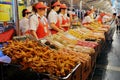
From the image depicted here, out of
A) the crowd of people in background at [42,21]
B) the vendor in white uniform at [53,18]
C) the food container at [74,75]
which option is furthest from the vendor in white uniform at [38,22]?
the food container at [74,75]

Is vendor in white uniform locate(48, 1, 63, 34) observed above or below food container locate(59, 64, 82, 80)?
above

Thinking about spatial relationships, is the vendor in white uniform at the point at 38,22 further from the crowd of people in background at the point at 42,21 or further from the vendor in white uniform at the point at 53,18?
the vendor in white uniform at the point at 53,18

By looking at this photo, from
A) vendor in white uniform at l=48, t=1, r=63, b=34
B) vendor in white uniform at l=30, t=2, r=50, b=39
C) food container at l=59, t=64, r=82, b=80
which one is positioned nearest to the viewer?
food container at l=59, t=64, r=82, b=80

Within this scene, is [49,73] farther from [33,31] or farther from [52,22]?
[52,22]

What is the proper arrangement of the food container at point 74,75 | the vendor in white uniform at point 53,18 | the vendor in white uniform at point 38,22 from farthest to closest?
the vendor in white uniform at point 53,18 < the vendor in white uniform at point 38,22 < the food container at point 74,75

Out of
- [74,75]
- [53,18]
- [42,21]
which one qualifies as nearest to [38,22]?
[42,21]

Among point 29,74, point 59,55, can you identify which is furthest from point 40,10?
point 29,74

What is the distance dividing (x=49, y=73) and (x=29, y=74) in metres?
0.34

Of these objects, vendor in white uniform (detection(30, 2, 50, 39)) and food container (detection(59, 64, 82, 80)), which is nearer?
food container (detection(59, 64, 82, 80))

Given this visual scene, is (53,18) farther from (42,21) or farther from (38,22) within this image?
(38,22)

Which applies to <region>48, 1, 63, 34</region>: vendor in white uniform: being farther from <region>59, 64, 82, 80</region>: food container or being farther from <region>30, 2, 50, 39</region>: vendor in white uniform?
<region>59, 64, 82, 80</region>: food container

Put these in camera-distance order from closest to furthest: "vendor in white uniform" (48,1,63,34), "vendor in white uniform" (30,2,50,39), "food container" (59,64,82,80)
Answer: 1. "food container" (59,64,82,80)
2. "vendor in white uniform" (30,2,50,39)
3. "vendor in white uniform" (48,1,63,34)

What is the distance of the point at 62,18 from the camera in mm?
6648

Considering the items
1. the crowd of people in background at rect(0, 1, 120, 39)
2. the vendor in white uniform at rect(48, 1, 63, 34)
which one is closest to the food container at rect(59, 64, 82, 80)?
the crowd of people in background at rect(0, 1, 120, 39)
